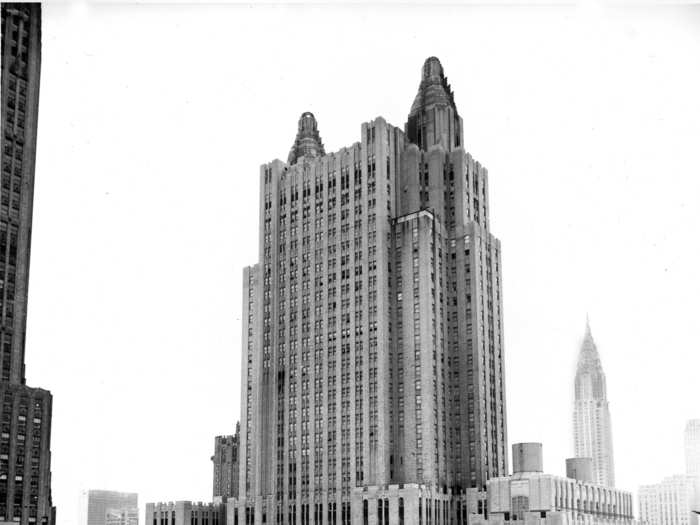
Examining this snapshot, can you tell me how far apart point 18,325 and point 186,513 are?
32.3m

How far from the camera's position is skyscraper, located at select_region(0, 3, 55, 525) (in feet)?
411

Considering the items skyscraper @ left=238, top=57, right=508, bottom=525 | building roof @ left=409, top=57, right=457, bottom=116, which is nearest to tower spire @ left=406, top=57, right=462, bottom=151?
building roof @ left=409, top=57, right=457, bottom=116

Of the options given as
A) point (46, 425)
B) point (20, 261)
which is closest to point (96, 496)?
point (46, 425)

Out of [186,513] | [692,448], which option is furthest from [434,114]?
[186,513]

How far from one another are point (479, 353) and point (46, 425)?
5741cm

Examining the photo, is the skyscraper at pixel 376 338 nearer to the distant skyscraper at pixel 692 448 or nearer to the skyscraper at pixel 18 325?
the distant skyscraper at pixel 692 448

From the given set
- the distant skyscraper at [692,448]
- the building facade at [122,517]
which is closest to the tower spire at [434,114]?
the distant skyscraper at [692,448]

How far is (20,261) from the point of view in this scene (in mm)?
128375

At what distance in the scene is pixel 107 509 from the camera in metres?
151

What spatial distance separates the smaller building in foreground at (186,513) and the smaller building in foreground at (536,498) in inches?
1374

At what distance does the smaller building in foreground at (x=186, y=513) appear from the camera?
124500mm

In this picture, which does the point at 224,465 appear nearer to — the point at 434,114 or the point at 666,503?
the point at 434,114

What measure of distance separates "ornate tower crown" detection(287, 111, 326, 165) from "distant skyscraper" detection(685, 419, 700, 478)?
2560 inches

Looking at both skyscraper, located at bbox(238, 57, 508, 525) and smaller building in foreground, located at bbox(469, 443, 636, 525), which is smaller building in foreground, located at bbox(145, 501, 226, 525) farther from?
smaller building in foreground, located at bbox(469, 443, 636, 525)
